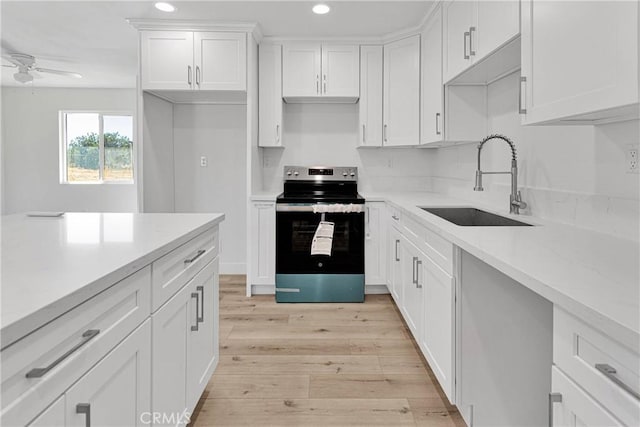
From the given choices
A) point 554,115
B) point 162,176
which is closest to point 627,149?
point 554,115

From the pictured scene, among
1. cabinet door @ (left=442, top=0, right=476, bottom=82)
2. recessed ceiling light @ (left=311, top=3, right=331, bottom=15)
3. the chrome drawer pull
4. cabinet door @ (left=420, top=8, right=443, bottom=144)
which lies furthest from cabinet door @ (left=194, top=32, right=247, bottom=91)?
the chrome drawer pull

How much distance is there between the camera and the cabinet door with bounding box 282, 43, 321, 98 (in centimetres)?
369

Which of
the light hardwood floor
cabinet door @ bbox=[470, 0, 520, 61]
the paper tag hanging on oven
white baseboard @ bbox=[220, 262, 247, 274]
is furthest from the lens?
white baseboard @ bbox=[220, 262, 247, 274]

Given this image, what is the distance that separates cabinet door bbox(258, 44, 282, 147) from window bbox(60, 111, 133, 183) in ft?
→ 11.0

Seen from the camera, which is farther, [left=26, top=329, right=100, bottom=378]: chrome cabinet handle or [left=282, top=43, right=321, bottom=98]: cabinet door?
[left=282, top=43, right=321, bottom=98]: cabinet door

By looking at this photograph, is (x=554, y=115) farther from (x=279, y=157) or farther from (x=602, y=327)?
(x=279, y=157)

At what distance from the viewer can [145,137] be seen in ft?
11.5

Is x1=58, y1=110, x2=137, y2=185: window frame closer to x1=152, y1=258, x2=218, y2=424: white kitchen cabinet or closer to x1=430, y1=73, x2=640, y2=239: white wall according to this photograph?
x1=152, y1=258, x2=218, y2=424: white kitchen cabinet

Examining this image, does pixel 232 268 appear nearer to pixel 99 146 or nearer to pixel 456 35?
pixel 456 35

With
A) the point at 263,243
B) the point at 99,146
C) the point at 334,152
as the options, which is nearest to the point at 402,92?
the point at 334,152

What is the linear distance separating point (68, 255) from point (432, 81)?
275 centimetres

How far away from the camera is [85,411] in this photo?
2.71 feet

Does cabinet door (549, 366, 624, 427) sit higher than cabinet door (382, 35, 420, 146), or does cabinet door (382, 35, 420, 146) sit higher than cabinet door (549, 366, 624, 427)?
cabinet door (382, 35, 420, 146)

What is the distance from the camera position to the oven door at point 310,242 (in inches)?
133
